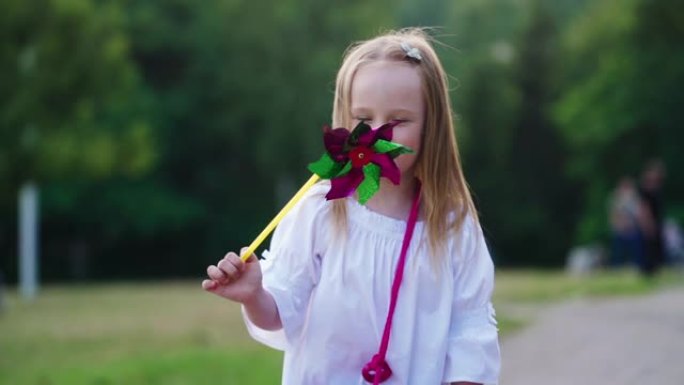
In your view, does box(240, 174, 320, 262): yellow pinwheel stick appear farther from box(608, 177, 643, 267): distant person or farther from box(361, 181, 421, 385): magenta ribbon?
box(608, 177, 643, 267): distant person

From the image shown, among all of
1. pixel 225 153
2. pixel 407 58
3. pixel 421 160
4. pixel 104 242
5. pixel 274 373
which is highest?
pixel 407 58

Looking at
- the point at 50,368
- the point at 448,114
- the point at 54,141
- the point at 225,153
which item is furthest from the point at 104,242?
the point at 448,114

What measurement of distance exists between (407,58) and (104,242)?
4676 cm

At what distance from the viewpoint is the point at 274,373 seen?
9766 millimetres

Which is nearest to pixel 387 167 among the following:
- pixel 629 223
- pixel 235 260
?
pixel 235 260

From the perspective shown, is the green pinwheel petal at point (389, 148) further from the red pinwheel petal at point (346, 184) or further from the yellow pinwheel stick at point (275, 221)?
the yellow pinwheel stick at point (275, 221)

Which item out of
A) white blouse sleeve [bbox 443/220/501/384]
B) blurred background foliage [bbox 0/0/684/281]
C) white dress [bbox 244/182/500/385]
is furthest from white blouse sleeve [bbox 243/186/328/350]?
blurred background foliage [bbox 0/0/684/281]

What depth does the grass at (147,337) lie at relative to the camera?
10289 millimetres

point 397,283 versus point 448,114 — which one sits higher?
point 448,114

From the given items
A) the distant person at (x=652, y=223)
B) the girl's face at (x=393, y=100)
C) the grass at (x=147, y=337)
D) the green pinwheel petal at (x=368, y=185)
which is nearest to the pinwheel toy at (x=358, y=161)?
the green pinwheel petal at (x=368, y=185)

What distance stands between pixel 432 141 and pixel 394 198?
0.20 meters

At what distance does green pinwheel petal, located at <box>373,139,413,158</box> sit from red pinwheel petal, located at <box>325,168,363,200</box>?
0.09m

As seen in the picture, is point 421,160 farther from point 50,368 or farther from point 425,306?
point 50,368

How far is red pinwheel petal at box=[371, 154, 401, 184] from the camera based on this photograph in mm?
3760
